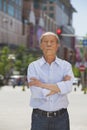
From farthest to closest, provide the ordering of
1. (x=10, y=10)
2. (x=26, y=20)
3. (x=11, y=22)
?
1. (x=26, y=20)
2. (x=11, y=22)
3. (x=10, y=10)

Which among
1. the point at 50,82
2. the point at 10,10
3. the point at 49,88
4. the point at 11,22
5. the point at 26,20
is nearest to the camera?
the point at 49,88

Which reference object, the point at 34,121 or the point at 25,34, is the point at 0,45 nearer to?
the point at 25,34

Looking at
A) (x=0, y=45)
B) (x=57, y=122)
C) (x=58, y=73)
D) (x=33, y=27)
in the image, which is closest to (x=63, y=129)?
(x=57, y=122)

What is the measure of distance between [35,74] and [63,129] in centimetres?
57

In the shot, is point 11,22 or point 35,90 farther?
point 11,22

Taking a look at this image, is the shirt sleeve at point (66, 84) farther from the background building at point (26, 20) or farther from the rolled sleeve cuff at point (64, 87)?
the background building at point (26, 20)

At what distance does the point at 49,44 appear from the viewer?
5.39 m

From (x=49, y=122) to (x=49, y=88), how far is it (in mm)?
318

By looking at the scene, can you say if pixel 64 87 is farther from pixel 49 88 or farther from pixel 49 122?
pixel 49 122

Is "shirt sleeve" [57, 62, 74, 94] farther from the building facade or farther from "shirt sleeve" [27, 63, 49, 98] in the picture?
the building facade

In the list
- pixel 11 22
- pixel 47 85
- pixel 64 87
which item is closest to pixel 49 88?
pixel 47 85

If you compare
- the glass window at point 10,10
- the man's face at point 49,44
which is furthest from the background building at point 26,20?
the man's face at point 49,44

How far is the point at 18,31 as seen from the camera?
129 metres

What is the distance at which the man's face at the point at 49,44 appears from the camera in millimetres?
5402
